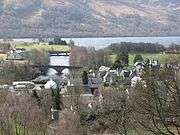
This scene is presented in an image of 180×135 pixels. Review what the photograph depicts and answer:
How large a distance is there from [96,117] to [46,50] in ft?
271

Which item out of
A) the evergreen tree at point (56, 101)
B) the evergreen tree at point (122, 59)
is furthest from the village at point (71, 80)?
the evergreen tree at point (122, 59)

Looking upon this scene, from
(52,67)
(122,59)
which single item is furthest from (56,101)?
(52,67)

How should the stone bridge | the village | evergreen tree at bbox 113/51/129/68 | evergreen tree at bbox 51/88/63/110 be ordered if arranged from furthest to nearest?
the stone bridge < evergreen tree at bbox 113/51/129/68 < evergreen tree at bbox 51/88/63/110 < the village

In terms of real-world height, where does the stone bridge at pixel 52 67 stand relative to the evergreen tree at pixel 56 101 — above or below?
below

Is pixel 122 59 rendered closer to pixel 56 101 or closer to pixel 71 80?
pixel 71 80

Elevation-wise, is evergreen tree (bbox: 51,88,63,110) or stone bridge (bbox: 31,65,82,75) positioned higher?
evergreen tree (bbox: 51,88,63,110)

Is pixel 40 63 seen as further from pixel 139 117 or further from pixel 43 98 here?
pixel 139 117

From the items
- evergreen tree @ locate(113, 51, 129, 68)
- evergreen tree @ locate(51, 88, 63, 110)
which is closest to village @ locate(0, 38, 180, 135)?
evergreen tree @ locate(51, 88, 63, 110)

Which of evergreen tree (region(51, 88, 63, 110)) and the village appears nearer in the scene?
the village

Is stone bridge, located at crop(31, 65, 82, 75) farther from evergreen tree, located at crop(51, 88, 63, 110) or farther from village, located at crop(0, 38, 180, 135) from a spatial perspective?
evergreen tree, located at crop(51, 88, 63, 110)

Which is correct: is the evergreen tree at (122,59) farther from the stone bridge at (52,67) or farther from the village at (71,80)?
the stone bridge at (52,67)

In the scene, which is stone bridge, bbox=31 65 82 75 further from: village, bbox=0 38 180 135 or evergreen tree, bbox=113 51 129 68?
evergreen tree, bbox=113 51 129 68

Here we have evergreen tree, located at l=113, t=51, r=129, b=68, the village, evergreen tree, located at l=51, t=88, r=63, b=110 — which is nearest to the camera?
the village

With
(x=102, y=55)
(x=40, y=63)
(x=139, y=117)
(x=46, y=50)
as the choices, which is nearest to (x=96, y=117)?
(x=139, y=117)
